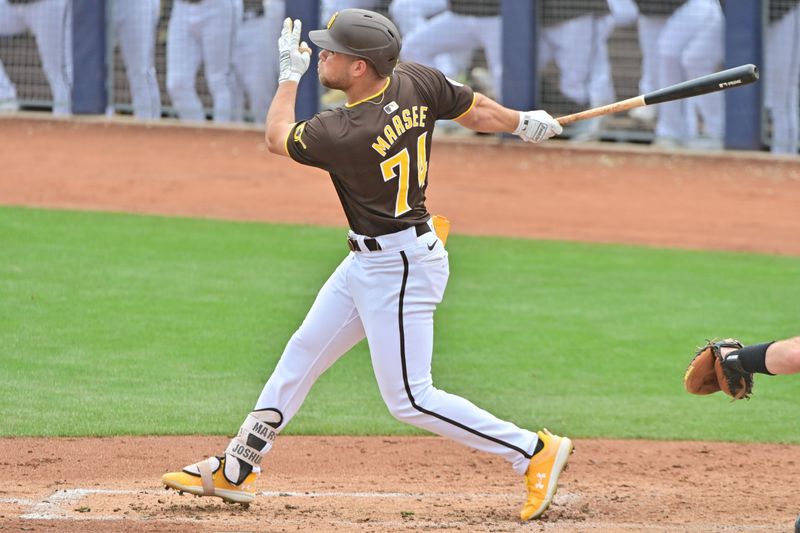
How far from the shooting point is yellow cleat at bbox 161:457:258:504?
4.73 metres

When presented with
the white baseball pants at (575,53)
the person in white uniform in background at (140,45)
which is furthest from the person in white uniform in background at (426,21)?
the person in white uniform in background at (140,45)

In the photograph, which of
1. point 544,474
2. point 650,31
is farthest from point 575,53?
point 544,474

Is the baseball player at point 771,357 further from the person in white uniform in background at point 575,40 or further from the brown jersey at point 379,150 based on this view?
the person in white uniform in background at point 575,40

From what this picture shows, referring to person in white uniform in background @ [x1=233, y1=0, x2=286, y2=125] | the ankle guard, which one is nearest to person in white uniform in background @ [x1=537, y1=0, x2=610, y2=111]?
person in white uniform in background @ [x1=233, y1=0, x2=286, y2=125]

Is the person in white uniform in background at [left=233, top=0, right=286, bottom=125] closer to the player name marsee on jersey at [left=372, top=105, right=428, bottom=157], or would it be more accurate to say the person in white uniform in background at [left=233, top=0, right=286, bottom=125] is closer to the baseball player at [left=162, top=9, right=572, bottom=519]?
the baseball player at [left=162, top=9, right=572, bottom=519]

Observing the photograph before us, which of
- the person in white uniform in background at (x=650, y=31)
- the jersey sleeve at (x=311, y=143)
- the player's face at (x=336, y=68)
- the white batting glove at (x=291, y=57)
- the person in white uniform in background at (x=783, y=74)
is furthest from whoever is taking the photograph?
the person in white uniform in background at (x=650, y=31)

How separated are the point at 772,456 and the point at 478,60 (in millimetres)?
9769

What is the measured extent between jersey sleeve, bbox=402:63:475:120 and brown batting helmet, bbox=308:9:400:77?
0.66 feet

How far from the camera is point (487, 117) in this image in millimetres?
4941

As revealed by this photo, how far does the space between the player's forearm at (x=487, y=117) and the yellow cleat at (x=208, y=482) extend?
4.92ft

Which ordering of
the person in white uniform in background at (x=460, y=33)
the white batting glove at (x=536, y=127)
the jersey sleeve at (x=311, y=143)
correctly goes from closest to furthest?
the jersey sleeve at (x=311, y=143) → the white batting glove at (x=536, y=127) → the person in white uniform in background at (x=460, y=33)

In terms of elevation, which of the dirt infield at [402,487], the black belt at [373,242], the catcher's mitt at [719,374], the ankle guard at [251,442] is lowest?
the dirt infield at [402,487]

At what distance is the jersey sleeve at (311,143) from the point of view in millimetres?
4379

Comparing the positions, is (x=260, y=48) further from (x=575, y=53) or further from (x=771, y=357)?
(x=771, y=357)
